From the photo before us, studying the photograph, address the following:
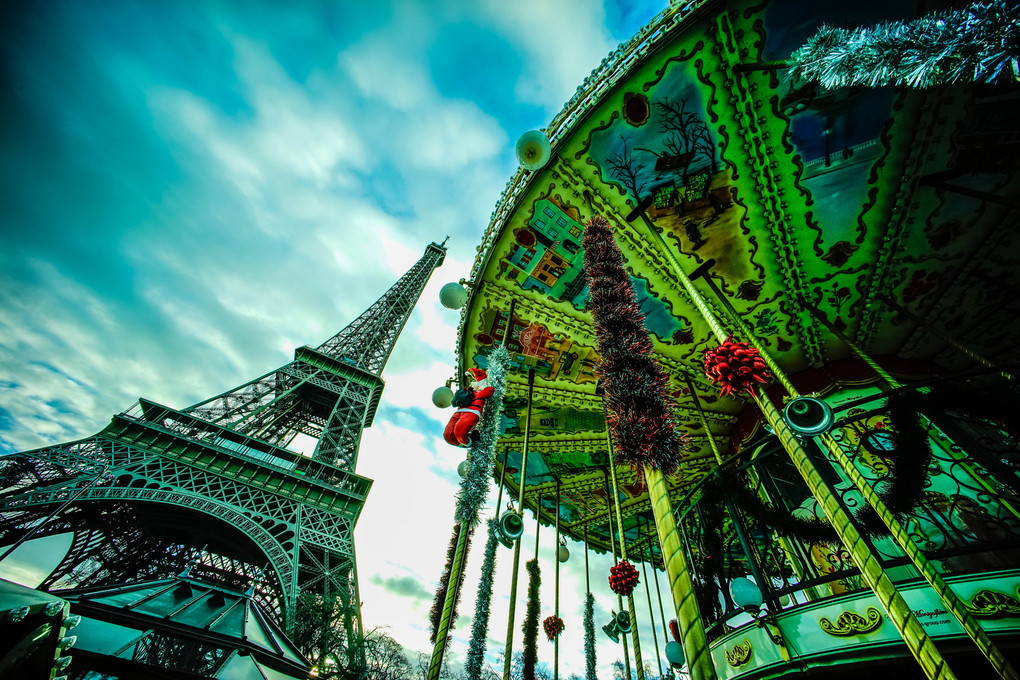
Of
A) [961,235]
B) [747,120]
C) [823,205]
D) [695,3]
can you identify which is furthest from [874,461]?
[695,3]

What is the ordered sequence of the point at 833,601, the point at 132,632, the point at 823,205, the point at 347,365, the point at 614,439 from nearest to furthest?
the point at 614,439
the point at 132,632
the point at 833,601
the point at 823,205
the point at 347,365

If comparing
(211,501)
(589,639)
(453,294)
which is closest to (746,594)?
(453,294)

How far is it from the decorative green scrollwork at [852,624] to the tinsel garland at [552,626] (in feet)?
17.8

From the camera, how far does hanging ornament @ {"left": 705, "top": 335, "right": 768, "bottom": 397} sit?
2594mm

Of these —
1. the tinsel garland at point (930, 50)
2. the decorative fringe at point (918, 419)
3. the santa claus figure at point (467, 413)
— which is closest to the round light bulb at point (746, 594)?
the decorative fringe at point (918, 419)

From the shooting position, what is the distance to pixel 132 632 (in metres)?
2.63

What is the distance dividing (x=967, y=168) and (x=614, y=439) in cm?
552

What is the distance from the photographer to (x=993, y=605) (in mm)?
2787

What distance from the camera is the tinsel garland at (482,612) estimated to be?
23.2 feet

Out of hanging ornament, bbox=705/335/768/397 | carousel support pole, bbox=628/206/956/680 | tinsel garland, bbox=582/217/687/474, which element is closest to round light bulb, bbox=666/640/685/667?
carousel support pole, bbox=628/206/956/680

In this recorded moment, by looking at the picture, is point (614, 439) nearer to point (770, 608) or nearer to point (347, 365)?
point (770, 608)

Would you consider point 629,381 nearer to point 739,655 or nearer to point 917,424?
point 917,424

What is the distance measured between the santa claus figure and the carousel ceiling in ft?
5.47

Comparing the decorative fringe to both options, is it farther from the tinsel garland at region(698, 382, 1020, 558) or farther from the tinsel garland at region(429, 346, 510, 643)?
the tinsel garland at region(429, 346, 510, 643)
